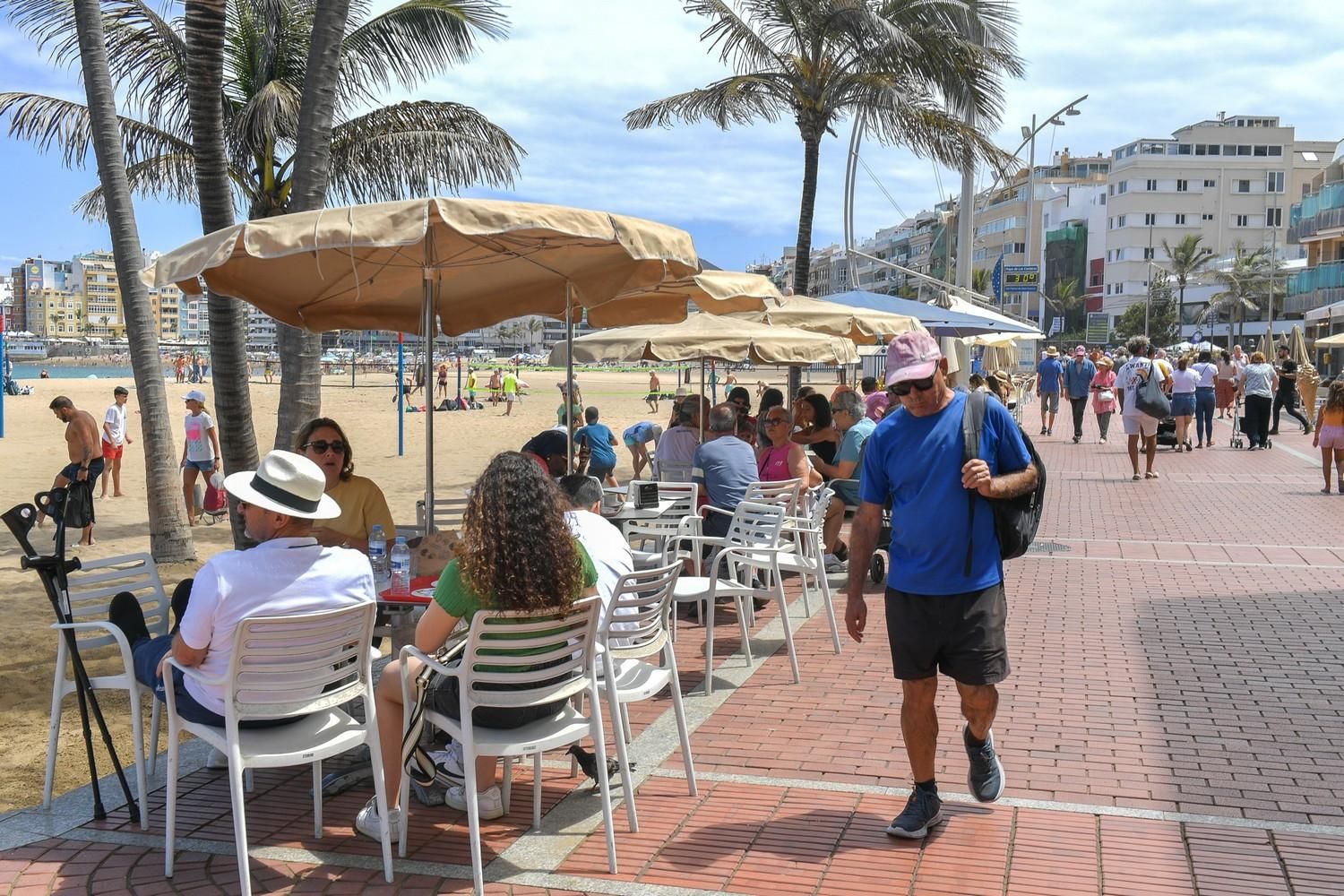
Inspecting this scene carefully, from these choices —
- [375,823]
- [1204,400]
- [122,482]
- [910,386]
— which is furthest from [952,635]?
[1204,400]

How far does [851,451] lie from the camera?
916 centimetres

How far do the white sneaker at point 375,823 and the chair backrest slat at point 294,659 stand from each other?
0.44 metres

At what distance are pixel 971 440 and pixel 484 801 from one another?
218cm

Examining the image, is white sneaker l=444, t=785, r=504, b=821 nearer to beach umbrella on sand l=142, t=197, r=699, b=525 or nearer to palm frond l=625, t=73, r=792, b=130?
beach umbrella on sand l=142, t=197, r=699, b=525

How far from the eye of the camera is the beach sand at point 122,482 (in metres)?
5.61

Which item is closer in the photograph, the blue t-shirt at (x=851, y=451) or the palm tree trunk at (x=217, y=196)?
the palm tree trunk at (x=217, y=196)

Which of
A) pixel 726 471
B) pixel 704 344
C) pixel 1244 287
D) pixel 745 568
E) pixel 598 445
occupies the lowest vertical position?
pixel 745 568

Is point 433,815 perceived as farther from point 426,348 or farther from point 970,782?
point 426,348

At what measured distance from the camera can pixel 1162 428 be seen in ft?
73.5

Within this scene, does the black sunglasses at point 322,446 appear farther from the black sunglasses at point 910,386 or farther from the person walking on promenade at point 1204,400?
the person walking on promenade at point 1204,400

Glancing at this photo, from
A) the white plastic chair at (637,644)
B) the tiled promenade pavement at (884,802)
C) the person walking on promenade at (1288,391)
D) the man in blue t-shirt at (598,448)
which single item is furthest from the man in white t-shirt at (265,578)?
the person walking on promenade at (1288,391)

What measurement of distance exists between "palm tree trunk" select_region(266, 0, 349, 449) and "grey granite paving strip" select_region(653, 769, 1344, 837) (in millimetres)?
4228

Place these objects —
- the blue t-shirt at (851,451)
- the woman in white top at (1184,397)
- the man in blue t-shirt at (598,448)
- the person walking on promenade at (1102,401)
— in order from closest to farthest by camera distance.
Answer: the blue t-shirt at (851,451) → the man in blue t-shirt at (598,448) → the woman in white top at (1184,397) → the person walking on promenade at (1102,401)

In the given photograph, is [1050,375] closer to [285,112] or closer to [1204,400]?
[1204,400]
